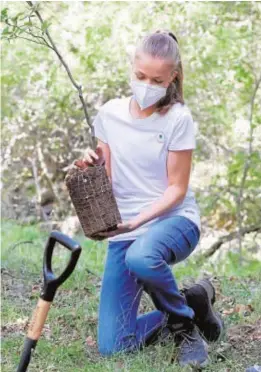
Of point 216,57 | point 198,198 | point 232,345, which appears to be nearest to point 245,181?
point 198,198

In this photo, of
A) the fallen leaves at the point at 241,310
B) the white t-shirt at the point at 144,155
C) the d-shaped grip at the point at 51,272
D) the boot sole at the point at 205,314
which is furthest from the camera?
the fallen leaves at the point at 241,310

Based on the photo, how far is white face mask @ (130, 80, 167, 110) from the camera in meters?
3.37

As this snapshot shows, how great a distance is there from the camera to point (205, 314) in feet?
11.8

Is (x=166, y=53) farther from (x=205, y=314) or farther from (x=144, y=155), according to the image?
(x=205, y=314)

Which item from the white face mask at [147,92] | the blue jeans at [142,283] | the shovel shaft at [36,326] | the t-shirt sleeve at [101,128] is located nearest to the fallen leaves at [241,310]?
the blue jeans at [142,283]

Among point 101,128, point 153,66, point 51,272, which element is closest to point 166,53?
Result: point 153,66

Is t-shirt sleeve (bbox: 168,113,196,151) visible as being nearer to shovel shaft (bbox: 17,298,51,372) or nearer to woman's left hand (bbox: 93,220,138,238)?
woman's left hand (bbox: 93,220,138,238)

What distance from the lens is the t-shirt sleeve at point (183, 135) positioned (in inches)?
134

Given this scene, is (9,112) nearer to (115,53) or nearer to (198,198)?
(115,53)

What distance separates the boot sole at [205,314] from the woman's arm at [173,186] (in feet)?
1.61

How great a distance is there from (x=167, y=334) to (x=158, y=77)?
1226mm

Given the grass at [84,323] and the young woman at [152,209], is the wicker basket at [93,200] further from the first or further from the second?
the grass at [84,323]

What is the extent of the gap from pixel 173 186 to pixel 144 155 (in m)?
0.20

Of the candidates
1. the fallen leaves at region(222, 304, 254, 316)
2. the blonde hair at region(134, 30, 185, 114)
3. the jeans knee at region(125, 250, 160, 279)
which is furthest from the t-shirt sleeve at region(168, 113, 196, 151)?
the fallen leaves at region(222, 304, 254, 316)
